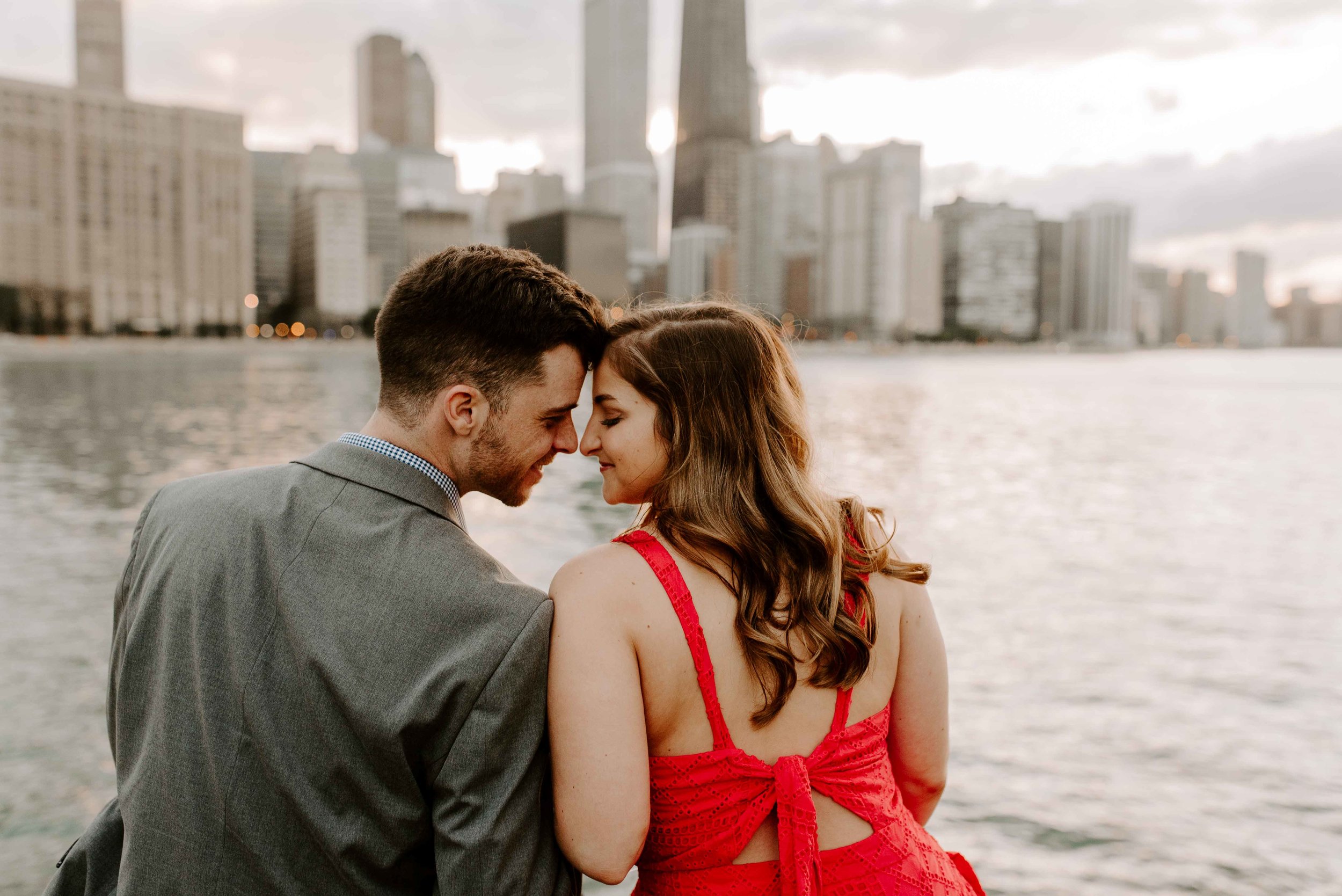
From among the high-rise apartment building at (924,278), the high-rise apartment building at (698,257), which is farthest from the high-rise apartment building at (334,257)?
the high-rise apartment building at (924,278)

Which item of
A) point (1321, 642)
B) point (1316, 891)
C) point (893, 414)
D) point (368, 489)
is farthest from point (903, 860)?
point (893, 414)

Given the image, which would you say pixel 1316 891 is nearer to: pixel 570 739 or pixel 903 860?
pixel 903 860

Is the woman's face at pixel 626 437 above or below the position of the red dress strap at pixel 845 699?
above

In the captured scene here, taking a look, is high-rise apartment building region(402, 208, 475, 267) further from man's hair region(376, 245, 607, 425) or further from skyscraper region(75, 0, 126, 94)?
man's hair region(376, 245, 607, 425)

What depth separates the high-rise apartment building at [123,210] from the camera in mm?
105688

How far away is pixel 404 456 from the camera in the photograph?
5.91 ft

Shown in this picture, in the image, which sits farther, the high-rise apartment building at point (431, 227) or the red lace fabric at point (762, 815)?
the high-rise apartment building at point (431, 227)

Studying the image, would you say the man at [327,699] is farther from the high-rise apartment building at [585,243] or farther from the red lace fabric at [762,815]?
the high-rise apartment building at [585,243]

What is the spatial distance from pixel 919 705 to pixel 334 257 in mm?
138384

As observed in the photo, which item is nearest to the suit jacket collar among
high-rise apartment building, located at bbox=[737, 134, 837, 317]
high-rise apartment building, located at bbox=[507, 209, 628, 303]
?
high-rise apartment building, located at bbox=[507, 209, 628, 303]

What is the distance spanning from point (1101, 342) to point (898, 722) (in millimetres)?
190796

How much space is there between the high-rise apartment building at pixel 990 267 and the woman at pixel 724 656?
170245 mm

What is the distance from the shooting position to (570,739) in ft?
5.56

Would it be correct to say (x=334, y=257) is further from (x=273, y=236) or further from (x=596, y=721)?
(x=596, y=721)
